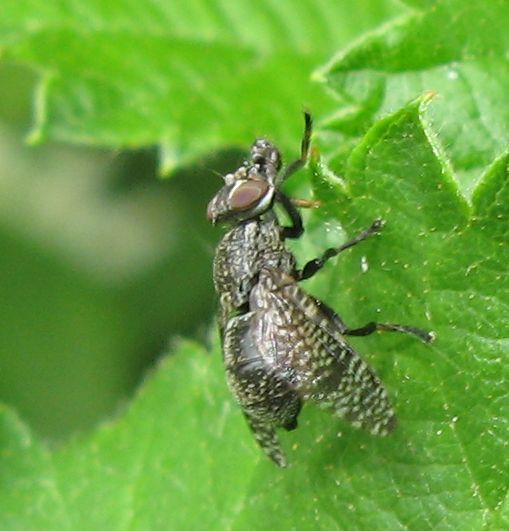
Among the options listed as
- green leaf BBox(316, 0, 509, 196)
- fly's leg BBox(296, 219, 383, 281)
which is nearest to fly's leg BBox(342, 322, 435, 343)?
fly's leg BBox(296, 219, 383, 281)

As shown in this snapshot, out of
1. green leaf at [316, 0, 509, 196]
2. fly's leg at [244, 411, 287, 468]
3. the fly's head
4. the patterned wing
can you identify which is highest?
green leaf at [316, 0, 509, 196]

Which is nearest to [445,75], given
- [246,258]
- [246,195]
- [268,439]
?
[246,195]

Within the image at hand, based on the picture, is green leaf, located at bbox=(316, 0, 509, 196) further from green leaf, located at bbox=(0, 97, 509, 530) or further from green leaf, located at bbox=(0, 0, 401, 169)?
green leaf, located at bbox=(0, 0, 401, 169)

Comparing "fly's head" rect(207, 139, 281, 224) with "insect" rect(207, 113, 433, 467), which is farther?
"fly's head" rect(207, 139, 281, 224)

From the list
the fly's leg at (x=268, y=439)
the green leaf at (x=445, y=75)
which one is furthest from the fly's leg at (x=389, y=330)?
the green leaf at (x=445, y=75)

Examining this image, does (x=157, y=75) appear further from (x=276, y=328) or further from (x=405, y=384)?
(x=405, y=384)

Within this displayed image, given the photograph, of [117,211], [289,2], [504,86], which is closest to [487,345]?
[504,86]
